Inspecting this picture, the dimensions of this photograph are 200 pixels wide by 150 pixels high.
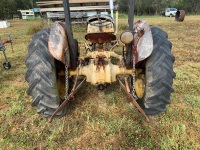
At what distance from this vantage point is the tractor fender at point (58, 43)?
277cm

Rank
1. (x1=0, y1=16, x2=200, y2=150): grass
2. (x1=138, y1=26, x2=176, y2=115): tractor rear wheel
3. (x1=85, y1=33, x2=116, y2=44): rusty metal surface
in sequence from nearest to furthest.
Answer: (x1=0, y1=16, x2=200, y2=150): grass < (x1=138, y1=26, x2=176, y2=115): tractor rear wheel < (x1=85, y1=33, x2=116, y2=44): rusty metal surface

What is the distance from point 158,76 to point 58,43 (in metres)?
1.37

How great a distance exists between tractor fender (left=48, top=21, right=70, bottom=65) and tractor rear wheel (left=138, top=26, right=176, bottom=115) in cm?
111

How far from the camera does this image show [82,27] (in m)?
12.0

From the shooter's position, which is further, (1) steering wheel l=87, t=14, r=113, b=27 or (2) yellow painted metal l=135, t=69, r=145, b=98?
(1) steering wheel l=87, t=14, r=113, b=27

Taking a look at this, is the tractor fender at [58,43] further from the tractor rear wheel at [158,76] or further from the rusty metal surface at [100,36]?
the tractor rear wheel at [158,76]

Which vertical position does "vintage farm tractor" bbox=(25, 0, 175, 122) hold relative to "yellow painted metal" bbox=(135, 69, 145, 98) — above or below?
above

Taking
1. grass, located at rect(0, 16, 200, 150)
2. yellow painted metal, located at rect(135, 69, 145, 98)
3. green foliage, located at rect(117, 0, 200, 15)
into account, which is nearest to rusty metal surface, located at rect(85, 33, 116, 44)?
yellow painted metal, located at rect(135, 69, 145, 98)

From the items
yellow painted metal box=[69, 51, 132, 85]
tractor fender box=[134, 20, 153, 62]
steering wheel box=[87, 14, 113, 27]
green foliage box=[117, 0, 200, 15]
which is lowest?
green foliage box=[117, 0, 200, 15]

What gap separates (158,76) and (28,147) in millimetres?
1888

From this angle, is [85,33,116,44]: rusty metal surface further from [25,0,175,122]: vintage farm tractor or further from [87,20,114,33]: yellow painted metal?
[87,20,114,33]: yellow painted metal

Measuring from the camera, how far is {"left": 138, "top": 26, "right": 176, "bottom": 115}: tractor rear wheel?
112 inches

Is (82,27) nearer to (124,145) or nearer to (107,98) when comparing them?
(107,98)

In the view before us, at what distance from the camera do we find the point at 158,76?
2.82 m
